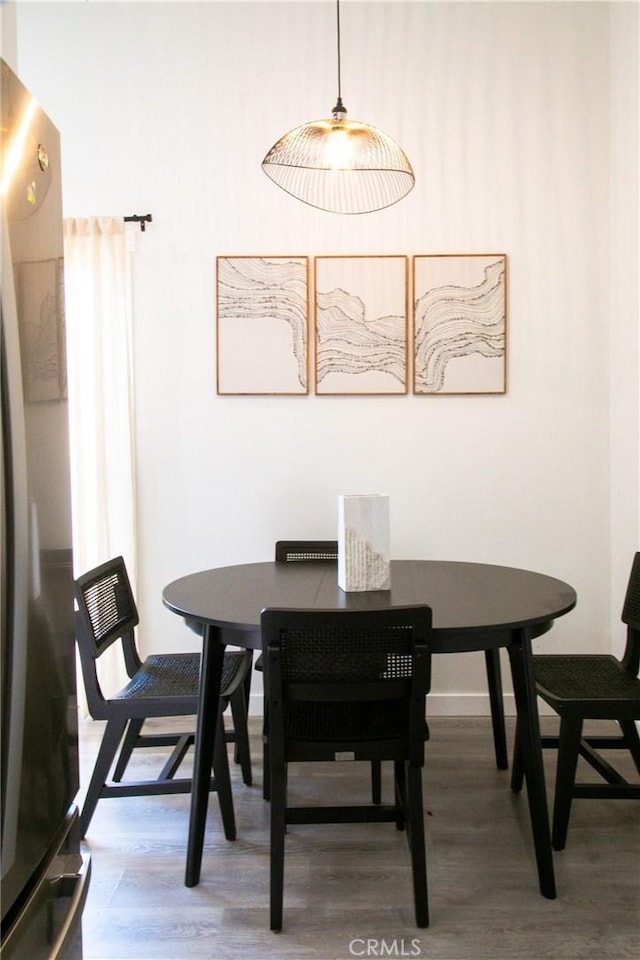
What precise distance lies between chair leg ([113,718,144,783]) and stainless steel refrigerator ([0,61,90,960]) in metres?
1.13

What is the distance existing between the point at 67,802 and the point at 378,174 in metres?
2.41

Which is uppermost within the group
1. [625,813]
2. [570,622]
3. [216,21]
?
[216,21]

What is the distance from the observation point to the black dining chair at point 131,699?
6.55ft

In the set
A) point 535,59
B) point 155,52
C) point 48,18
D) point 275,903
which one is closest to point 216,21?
point 155,52

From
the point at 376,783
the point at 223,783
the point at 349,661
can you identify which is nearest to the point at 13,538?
the point at 349,661

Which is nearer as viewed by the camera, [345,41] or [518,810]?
[518,810]

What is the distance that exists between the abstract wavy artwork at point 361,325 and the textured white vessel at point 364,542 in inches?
45.0

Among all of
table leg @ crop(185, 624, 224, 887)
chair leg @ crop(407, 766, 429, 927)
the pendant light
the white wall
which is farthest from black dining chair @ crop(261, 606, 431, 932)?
the white wall

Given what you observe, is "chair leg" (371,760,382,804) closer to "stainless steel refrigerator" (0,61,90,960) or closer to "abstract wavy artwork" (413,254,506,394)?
"stainless steel refrigerator" (0,61,90,960)

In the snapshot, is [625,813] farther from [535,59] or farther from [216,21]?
[216,21]

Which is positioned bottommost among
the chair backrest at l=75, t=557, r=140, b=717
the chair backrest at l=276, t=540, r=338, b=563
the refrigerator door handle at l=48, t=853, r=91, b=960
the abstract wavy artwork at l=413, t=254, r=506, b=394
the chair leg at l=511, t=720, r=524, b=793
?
the chair leg at l=511, t=720, r=524, b=793

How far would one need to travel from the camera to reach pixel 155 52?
305 centimetres

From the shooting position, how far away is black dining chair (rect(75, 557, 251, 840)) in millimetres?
1996

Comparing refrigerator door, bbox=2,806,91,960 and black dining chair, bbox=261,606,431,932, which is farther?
black dining chair, bbox=261,606,431,932
